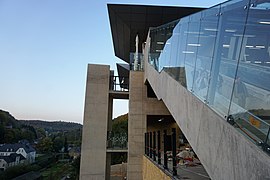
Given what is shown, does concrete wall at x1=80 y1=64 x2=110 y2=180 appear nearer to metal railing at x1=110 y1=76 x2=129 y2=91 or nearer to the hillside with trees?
metal railing at x1=110 y1=76 x2=129 y2=91

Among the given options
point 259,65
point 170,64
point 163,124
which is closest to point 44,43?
point 163,124

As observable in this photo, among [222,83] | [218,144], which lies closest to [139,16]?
[222,83]

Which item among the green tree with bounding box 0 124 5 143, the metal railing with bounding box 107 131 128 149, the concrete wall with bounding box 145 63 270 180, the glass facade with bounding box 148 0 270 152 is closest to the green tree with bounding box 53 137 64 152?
the green tree with bounding box 0 124 5 143

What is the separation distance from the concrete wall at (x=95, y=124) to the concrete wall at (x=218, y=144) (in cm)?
849

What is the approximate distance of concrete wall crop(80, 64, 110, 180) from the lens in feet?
43.4

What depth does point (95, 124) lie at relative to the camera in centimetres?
1384

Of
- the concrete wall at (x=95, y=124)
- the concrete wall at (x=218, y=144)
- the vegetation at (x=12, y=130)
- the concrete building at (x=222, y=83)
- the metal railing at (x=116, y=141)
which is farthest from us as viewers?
the vegetation at (x=12, y=130)

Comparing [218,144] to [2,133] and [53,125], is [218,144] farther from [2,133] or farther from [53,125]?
[53,125]

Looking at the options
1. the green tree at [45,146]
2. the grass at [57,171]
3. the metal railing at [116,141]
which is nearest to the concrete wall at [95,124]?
the metal railing at [116,141]

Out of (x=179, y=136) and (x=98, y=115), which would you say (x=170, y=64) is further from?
(x=179, y=136)

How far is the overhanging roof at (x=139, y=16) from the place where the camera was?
15.2 meters

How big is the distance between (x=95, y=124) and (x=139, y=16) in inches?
289

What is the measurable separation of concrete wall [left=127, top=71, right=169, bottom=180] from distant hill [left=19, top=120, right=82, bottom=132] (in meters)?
77.2

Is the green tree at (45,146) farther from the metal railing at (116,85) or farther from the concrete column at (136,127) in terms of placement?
the concrete column at (136,127)
